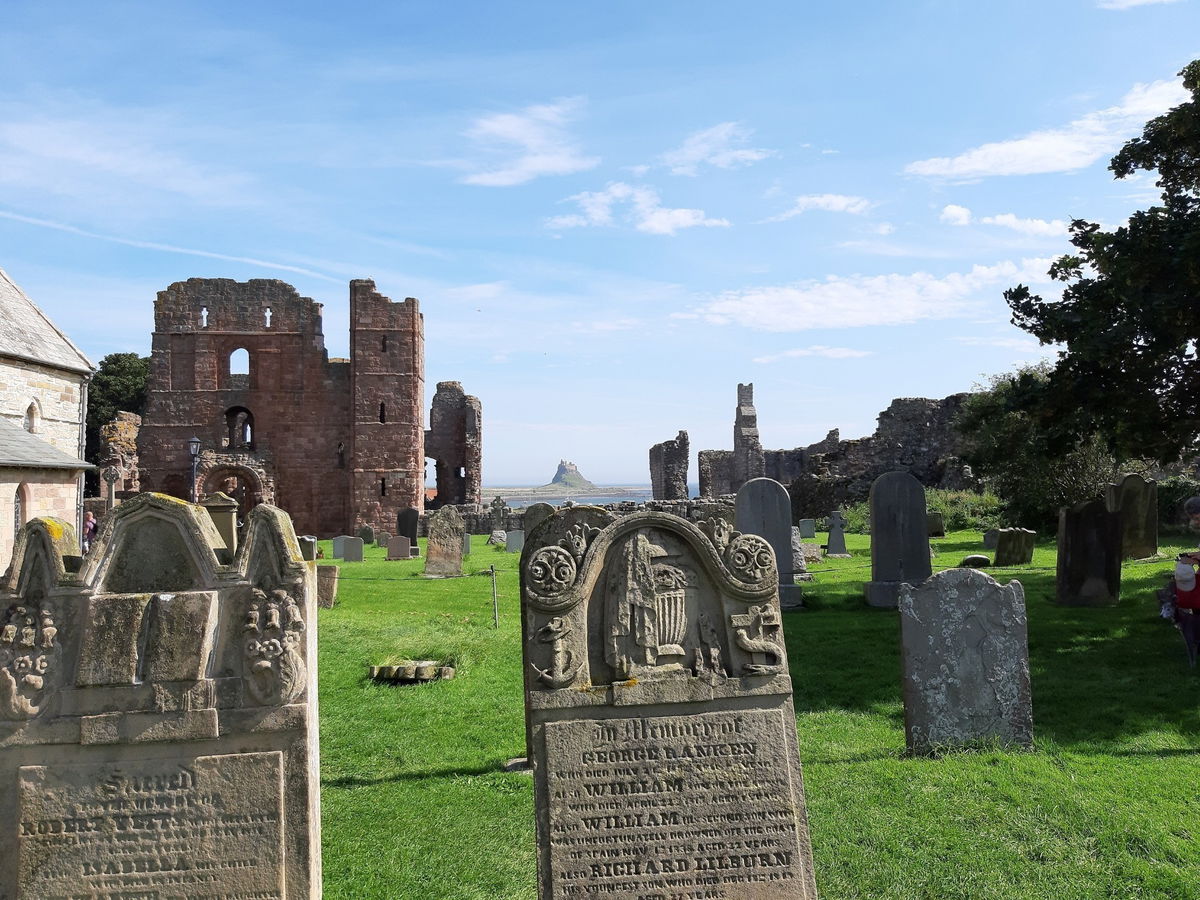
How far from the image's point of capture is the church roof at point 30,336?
24188 mm

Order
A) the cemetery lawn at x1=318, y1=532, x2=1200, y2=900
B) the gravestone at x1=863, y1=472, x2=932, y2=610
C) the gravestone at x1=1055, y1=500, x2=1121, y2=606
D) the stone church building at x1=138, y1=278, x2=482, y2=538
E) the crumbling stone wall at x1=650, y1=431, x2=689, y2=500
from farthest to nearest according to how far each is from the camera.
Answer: the crumbling stone wall at x1=650, y1=431, x2=689, y2=500 → the stone church building at x1=138, y1=278, x2=482, y2=538 → the gravestone at x1=863, y1=472, x2=932, y2=610 → the gravestone at x1=1055, y1=500, x2=1121, y2=606 → the cemetery lawn at x1=318, y1=532, x2=1200, y2=900

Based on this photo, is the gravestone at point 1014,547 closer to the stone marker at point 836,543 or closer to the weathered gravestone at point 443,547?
the stone marker at point 836,543

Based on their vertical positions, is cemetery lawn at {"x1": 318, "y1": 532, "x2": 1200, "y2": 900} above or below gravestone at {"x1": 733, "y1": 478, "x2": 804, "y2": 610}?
below

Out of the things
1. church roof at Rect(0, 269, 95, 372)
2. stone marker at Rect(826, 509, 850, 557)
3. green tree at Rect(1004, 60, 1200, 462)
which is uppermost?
church roof at Rect(0, 269, 95, 372)

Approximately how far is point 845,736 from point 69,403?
2641 cm

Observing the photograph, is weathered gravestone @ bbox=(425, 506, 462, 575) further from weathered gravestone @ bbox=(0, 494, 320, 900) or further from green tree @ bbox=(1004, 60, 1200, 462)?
weathered gravestone @ bbox=(0, 494, 320, 900)

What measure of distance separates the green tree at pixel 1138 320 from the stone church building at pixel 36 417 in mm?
18387

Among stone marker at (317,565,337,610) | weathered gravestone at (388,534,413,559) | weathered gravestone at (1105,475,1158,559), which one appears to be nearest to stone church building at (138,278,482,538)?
weathered gravestone at (388,534,413,559)

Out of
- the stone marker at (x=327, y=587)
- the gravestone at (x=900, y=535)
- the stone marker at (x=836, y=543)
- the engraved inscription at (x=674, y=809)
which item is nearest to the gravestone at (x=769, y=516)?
the gravestone at (x=900, y=535)

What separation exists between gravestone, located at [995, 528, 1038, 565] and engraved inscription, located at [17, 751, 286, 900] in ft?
51.9

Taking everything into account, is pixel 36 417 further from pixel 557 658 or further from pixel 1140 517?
pixel 1140 517

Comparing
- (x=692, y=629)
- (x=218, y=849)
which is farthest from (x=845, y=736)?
(x=218, y=849)

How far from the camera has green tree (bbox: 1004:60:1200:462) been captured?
9836mm

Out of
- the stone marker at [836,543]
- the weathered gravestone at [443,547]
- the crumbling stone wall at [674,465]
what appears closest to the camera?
the weathered gravestone at [443,547]
